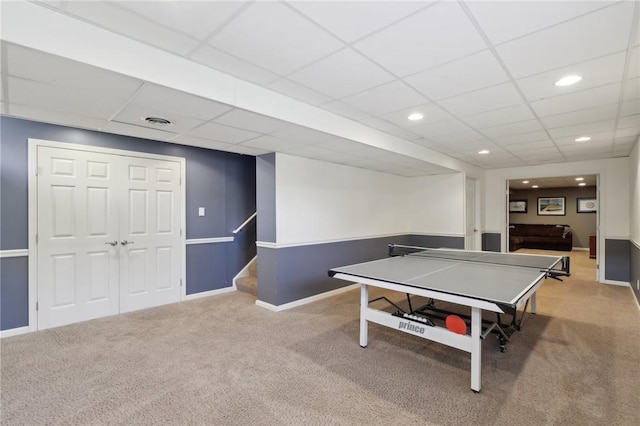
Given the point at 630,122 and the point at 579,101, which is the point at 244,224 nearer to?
the point at 579,101

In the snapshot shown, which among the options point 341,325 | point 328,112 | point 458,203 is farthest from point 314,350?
point 458,203

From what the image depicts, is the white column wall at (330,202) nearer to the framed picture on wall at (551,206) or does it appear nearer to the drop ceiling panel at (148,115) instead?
the drop ceiling panel at (148,115)

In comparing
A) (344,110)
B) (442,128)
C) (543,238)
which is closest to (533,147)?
(442,128)

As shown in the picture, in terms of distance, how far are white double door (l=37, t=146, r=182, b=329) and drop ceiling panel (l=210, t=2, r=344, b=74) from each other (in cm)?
282

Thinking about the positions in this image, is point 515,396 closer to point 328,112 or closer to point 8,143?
point 328,112

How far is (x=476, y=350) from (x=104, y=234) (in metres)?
4.22

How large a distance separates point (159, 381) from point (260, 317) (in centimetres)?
152

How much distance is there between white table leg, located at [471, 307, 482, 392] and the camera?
2.20 m

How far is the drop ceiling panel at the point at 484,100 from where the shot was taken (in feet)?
8.60

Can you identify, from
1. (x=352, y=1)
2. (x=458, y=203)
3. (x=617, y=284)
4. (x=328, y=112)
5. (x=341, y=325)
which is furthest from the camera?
(x=458, y=203)

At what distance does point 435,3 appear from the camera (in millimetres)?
1560

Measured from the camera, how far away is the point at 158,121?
2842 mm

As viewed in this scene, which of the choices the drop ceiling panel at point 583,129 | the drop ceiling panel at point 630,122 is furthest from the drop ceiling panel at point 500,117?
the drop ceiling panel at point 630,122

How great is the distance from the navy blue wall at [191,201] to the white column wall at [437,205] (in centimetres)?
355
